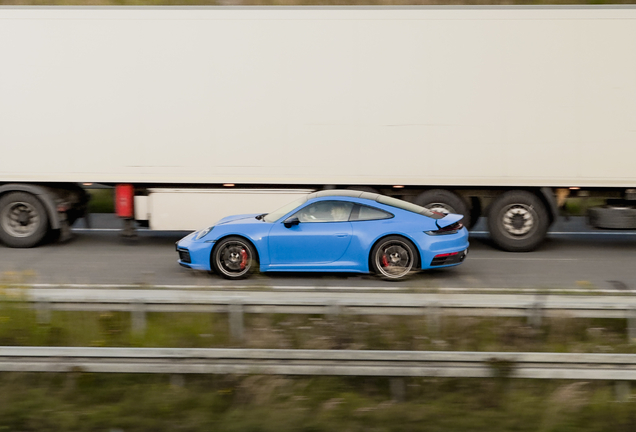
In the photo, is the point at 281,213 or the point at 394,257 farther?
the point at 281,213

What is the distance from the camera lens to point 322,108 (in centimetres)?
1180

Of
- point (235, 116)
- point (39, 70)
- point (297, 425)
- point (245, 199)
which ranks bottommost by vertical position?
point (297, 425)

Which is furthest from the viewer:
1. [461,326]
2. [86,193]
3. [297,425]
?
[86,193]

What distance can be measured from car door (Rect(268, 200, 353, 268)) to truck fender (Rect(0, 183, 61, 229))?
4520 mm

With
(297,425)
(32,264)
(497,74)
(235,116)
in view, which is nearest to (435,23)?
(497,74)

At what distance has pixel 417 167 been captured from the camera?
464 inches

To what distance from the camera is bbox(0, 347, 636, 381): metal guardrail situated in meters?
5.09

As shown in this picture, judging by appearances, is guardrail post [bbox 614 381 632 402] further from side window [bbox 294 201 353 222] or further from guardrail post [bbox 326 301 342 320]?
side window [bbox 294 201 353 222]

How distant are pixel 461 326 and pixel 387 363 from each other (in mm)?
1209

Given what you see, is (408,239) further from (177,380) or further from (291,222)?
(177,380)

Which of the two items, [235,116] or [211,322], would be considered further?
[235,116]

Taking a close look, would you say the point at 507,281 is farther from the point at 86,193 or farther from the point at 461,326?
the point at 86,193

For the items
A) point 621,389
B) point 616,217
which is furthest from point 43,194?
point 621,389

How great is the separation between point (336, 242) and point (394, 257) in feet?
2.54
